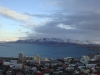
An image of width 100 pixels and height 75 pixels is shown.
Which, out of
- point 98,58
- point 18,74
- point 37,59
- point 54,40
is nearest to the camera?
point 18,74

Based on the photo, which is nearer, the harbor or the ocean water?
the harbor

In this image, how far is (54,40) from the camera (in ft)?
252

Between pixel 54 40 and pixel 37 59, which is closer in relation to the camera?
pixel 37 59

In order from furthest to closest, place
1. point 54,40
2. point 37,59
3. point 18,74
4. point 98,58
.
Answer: point 54,40, point 98,58, point 37,59, point 18,74

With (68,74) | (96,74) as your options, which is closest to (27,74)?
(68,74)

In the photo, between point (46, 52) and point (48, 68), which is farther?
point (46, 52)

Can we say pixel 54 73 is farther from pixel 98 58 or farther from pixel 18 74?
pixel 98 58

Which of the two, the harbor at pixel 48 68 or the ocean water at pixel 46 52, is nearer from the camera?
the harbor at pixel 48 68

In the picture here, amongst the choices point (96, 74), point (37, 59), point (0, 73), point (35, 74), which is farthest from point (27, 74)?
point (37, 59)

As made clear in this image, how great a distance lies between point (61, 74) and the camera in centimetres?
1064

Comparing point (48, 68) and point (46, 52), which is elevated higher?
point (46, 52)

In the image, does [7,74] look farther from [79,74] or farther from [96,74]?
[96,74]

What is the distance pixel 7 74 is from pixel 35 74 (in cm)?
142

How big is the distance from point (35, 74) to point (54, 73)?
3.26ft
